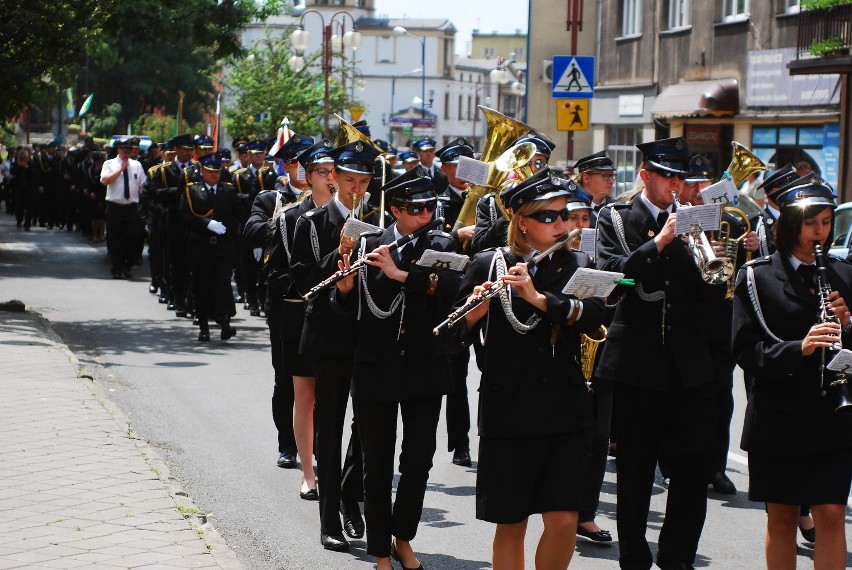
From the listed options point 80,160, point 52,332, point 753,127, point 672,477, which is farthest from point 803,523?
point 80,160

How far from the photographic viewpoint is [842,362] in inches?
232

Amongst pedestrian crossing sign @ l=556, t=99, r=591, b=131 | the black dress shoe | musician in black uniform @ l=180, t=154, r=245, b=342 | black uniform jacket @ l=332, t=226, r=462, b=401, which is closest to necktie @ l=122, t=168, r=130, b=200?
musician in black uniform @ l=180, t=154, r=245, b=342

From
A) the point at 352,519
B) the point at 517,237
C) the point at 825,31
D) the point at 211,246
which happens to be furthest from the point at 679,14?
the point at 517,237

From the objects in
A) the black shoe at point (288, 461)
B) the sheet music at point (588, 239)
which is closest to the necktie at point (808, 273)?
the sheet music at point (588, 239)

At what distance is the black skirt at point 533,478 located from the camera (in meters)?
5.99

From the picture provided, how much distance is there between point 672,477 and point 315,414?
6.01ft

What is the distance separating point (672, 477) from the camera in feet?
23.5

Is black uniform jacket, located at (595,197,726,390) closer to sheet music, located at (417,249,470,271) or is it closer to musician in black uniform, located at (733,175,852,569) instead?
musician in black uniform, located at (733,175,852,569)

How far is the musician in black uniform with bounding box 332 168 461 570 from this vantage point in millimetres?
6965

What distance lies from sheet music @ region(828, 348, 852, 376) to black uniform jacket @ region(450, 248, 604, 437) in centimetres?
90

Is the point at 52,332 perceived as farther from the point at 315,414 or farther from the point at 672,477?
the point at 672,477

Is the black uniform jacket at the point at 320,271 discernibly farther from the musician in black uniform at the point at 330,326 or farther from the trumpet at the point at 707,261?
the trumpet at the point at 707,261

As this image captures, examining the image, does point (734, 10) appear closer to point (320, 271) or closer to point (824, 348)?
point (320, 271)

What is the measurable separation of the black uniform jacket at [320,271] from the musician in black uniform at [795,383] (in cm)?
212
